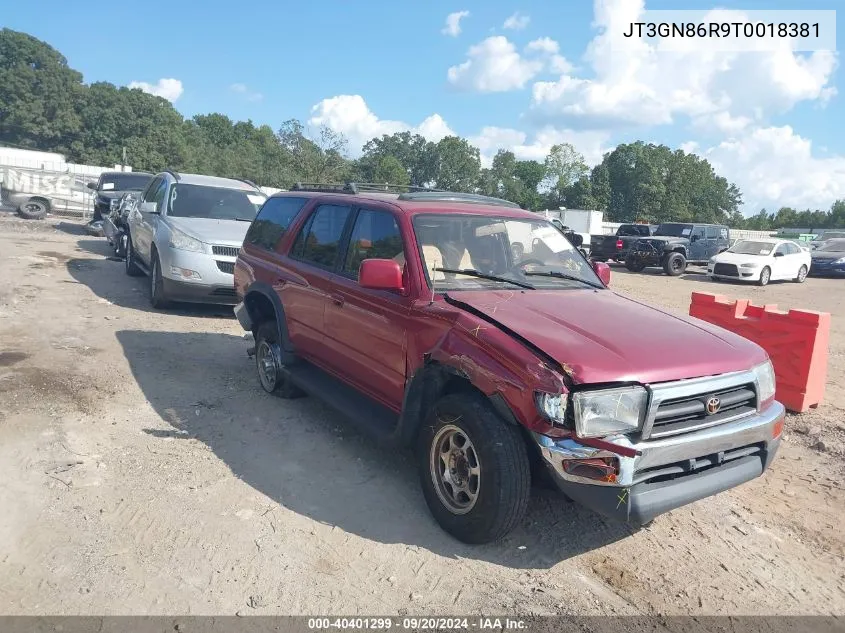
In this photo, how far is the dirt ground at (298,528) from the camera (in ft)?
10.3

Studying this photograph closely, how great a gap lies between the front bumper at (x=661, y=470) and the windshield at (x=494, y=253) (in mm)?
1439

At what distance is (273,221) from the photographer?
20.2 ft

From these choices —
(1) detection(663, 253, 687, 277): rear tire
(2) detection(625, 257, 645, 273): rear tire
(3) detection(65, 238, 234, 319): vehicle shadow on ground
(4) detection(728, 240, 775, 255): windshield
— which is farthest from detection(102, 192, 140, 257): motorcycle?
(4) detection(728, 240, 775, 255): windshield

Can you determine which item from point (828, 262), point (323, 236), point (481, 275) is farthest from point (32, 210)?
point (828, 262)

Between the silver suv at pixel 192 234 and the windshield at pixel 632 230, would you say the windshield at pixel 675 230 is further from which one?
the silver suv at pixel 192 234

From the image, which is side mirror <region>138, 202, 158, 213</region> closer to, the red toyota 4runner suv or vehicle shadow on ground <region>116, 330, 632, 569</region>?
vehicle shadow on ground <region>116, 330, 632, 569</region>

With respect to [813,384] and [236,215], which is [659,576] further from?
[236,215]

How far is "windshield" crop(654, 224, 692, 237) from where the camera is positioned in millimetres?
24109

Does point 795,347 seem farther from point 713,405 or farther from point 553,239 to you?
point 713,405

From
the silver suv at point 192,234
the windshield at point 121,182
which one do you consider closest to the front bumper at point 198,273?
the silver suv at point 192,234

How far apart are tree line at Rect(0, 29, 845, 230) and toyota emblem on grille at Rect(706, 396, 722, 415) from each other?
4763 centimetres

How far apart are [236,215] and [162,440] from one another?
19.0 feet

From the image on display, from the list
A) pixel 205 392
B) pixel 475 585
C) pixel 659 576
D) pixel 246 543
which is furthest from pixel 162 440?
pixel 659 576

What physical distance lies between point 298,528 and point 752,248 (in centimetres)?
2197
